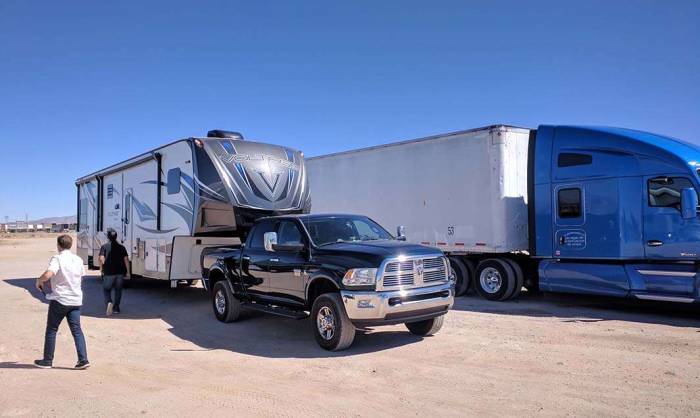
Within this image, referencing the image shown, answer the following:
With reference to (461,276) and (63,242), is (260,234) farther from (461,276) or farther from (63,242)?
(461,276)

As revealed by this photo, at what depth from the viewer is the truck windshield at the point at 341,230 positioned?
8273 millimetres

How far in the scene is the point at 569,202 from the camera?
11.1 meters

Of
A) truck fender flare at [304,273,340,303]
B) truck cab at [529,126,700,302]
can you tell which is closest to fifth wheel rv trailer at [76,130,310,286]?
truck fender flare at [304,273,340,303]

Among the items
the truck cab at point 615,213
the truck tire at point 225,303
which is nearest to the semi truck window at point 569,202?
the truck cab at point 615,213

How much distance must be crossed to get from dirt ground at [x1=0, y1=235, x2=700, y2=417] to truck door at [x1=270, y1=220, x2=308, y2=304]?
0.74 metres

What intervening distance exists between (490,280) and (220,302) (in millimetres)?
6052

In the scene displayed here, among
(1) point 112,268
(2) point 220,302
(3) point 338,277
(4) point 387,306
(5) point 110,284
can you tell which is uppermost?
(3) point 338,277

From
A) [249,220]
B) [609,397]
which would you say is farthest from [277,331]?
[609,397]

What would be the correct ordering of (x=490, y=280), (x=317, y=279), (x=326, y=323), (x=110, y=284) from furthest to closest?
(x=490, y=280), (x=110, y=284), (x=317, y=279), (x=326, y=323)

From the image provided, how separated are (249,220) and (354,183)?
16.9 ft

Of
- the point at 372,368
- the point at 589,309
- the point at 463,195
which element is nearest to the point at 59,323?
the point at 372,368

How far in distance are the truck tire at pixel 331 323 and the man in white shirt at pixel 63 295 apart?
9.60 feet

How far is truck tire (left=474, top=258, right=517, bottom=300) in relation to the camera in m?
12.0

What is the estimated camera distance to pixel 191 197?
35.8 feet
